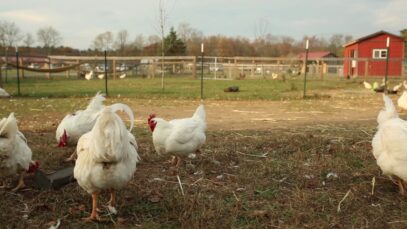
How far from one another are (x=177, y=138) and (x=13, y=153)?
2.24 meters

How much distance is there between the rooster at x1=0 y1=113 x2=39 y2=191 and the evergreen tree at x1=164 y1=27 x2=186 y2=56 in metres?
45.2

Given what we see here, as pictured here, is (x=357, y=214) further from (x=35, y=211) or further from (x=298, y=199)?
(x=35, y=211)

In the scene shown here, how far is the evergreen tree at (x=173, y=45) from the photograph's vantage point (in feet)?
163

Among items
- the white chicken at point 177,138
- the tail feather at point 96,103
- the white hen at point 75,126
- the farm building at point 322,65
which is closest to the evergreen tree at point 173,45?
the farm building at point 322,65

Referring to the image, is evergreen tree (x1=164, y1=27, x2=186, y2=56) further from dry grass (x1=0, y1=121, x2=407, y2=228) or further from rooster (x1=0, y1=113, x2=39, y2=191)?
rooster (x1=0, y1=113, x2=39, y2=191)

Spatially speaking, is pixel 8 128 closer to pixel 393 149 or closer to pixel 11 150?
pixel 11 150

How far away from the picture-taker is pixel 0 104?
12812 mm

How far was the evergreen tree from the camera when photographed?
49.8 metres

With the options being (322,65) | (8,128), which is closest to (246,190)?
(8,128)

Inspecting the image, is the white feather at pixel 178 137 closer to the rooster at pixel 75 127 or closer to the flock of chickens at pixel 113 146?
the flock of chickens at pixel 113 146

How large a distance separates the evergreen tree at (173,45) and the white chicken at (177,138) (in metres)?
44.1

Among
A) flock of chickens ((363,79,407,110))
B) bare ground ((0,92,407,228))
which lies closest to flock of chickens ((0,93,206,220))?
bare ground ((0,92,407,228))

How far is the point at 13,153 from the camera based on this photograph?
4.70 meters

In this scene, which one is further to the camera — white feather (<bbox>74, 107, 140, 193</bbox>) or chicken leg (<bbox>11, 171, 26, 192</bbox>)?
chicken leg (<bbox>11, 171, 26, 192</bbox>)
